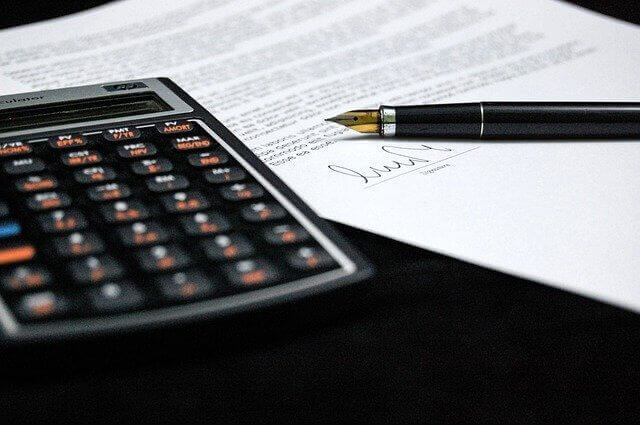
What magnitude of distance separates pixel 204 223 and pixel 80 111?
0.12 m

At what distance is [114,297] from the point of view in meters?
0.24

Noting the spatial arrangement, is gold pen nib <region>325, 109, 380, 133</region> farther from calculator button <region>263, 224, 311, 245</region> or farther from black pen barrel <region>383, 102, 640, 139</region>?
calculator button <region>263, 224, 311, 245</region>

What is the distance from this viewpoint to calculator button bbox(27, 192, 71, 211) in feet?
0.92

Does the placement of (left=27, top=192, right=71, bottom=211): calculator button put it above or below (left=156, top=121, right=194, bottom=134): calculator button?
below

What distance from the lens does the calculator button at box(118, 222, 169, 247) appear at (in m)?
0.27

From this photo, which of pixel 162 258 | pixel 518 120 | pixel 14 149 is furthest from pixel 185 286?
pixel 518 120

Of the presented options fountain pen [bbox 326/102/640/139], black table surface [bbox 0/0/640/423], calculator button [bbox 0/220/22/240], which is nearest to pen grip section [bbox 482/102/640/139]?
fountain pen [bbox 326/102/640/139]

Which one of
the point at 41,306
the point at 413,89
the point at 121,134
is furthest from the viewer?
the point at 413,89

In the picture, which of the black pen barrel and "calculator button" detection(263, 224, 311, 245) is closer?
"calculator button" detection(263, 224, 311, 245)

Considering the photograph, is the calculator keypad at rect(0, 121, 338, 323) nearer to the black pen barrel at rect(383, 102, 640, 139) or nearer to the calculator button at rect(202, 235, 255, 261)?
the calculator button at rect(202, 235, 255, 261)

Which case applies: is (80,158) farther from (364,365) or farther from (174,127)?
(364,365)

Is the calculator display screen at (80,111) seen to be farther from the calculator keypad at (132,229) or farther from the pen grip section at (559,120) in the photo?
the pen grip section at (559,120)

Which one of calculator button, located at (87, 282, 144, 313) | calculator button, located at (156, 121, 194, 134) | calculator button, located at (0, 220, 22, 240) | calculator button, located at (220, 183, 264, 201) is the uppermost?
calculator button, located at (156, 121, 194, 134)
